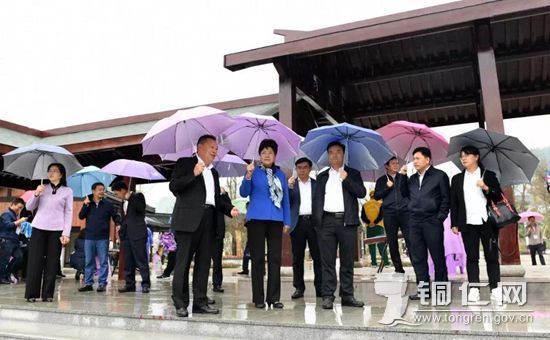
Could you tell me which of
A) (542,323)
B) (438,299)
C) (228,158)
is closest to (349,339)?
(542,323)

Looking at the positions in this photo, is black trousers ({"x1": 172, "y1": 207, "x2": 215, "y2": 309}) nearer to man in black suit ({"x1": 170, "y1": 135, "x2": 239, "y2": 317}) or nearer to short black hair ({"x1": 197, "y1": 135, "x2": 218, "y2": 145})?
man in black suit ({"x1": 170, "y1": 135, "x2": 239, "y2": 317})

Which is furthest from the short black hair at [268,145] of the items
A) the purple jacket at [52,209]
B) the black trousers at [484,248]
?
the purple jacket at [52,209]

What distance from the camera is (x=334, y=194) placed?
489 centimetres

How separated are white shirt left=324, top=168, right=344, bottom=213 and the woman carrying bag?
123 cm

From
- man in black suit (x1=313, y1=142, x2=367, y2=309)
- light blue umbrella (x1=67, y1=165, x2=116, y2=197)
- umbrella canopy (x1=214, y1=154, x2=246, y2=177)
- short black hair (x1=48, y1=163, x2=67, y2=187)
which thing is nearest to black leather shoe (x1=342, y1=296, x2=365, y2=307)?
man in black suit (x1=313, y1=142, x2=367, y2=309)

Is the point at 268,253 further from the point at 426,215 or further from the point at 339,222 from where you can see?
the point at 426,215

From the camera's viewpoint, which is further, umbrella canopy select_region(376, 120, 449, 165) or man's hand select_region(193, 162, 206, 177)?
umbrella canopy select_region(376, 120, 449, 165)

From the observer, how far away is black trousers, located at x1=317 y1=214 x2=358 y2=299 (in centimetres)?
480

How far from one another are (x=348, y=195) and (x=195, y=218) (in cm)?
171

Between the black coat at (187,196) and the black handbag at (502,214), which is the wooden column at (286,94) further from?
the black handbag at (502,214)

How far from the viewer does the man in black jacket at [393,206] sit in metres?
5.62

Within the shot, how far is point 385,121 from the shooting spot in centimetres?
1111

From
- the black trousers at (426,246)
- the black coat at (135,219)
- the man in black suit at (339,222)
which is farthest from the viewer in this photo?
the black coat at (135,219)

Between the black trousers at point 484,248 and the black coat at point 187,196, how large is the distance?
2814 millimetres
